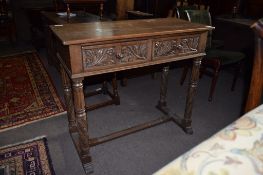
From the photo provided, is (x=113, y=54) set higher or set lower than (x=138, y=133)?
higher

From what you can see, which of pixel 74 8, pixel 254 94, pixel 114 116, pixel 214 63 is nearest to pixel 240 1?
pixel 214 63

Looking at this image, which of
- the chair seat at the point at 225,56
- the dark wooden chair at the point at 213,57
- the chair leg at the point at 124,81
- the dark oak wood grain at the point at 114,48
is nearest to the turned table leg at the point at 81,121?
the dark oak wood grain at the point at 114,48

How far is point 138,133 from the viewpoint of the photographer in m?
2.05

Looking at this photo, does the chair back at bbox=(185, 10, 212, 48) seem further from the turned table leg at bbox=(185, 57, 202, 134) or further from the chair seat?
the turned table leg at bbox=(185, 57, 202, 134)

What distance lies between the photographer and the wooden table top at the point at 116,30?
1286mm

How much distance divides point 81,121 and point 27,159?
1.92ft

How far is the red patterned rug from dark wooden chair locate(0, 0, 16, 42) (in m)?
1.15

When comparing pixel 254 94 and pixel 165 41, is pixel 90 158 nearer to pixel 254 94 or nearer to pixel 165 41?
pixel 165 41

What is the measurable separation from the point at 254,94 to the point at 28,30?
16.7 ft

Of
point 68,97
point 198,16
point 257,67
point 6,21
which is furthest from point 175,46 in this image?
point 6,21

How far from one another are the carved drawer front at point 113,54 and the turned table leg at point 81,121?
0.13 meters

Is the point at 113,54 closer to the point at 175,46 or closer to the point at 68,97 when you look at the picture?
the point at 175,46

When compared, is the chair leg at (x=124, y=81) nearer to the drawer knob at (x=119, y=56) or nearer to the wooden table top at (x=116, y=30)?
the wooden table top at (x=116, y=30)

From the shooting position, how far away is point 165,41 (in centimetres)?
153
